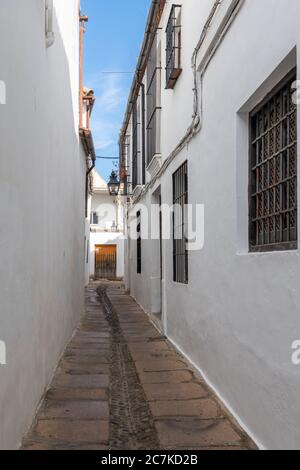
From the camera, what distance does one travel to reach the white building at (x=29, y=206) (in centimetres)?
288

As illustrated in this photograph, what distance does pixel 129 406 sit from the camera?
4.39m

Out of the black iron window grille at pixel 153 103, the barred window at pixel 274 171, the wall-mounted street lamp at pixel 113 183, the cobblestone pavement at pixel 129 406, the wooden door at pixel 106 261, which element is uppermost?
the black iron window grille at pixel 153 103

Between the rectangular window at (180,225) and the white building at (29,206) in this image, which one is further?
the rectangular window at (180,225)

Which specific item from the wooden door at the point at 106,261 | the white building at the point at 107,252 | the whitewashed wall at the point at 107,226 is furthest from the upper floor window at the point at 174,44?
the wooden door at the point at 106,261

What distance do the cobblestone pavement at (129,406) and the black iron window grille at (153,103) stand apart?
141 inches

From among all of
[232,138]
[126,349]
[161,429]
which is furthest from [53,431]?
[126,349]

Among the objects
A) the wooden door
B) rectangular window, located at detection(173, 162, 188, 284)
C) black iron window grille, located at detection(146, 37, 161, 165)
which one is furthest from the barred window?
the wooden door

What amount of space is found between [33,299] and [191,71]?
3406mm

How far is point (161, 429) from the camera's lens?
12.3 feet

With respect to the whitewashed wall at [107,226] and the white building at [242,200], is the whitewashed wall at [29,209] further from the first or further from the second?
the whitewashed wall at [107,226]

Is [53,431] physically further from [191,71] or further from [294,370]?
[191,71]

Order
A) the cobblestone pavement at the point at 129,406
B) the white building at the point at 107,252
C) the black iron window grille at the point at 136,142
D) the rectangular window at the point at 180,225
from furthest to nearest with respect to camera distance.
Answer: the white building at the point at 107,252, the black iron window grille at the point at 136,142, the rectangular window at the point at 180,225, the cobblestone pavement at the point at 129,406

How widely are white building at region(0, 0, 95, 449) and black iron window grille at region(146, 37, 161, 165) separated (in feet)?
8.75
